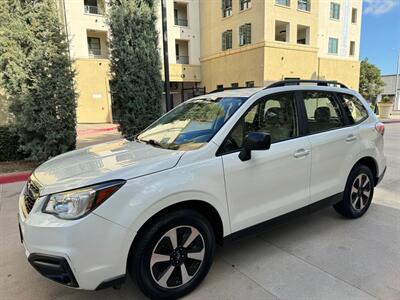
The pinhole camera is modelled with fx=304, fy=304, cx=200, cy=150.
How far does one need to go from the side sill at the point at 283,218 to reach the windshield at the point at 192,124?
937 mm

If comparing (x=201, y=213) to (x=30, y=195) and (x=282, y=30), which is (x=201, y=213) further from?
(x=282, y=30)

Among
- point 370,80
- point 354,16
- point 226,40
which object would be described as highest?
point 354,16

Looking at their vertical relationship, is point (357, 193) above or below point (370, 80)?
below

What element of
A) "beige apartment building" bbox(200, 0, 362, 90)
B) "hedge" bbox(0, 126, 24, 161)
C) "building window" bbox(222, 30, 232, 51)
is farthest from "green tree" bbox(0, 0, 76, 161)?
"building window" bbox(222, 30, 232, 51)

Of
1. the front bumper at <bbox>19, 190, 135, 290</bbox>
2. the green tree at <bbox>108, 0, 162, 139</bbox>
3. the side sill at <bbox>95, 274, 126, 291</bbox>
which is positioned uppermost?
the green tree at <bbox>108, 0, 162, 139</bbox>

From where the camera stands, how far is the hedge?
791 cm

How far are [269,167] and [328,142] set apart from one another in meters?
1.00

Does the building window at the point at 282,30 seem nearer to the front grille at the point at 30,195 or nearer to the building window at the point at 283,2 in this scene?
the building window at the point at 283,2

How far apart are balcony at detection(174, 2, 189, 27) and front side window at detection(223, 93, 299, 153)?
89.7ft

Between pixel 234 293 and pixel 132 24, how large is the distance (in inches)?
294

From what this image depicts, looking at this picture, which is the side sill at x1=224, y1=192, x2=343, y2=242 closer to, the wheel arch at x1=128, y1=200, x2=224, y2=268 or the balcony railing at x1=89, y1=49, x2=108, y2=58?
the wheel arch at x1=128, y1=200, x2=224, y2=268

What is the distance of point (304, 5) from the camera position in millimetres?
25156

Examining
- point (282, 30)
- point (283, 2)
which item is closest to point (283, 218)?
point (283, 2)

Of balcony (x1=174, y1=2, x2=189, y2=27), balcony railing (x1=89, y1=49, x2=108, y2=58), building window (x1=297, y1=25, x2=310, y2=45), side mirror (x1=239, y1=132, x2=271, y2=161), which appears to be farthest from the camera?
balcony (x1=174, y1=2, x2=189, y2=27)
